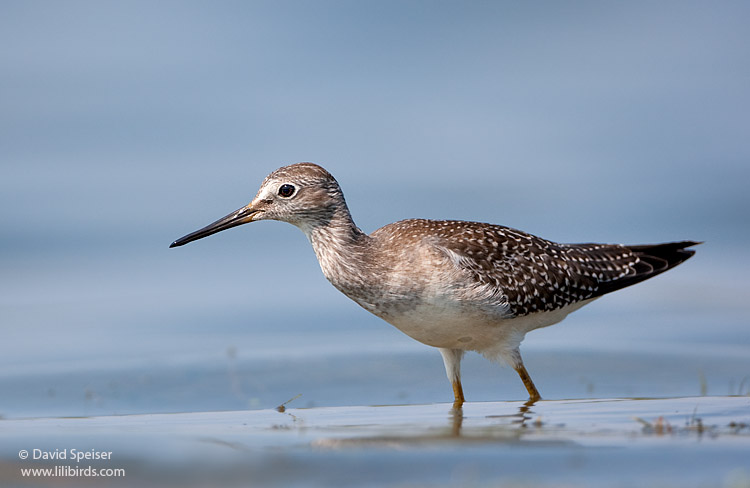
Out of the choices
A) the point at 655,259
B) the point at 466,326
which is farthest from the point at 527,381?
the point at 655,259

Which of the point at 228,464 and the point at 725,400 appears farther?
the point at 725,400

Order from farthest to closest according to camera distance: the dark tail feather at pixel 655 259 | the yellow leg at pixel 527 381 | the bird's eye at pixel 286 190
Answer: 1. the dark tail feather at pixel 655 259
2. the yellow leg at pixel 527 381
3. the bird's eye at pixel 286 190

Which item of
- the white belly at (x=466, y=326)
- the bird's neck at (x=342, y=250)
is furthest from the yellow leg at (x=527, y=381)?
the bird's neck at (x=342, y=250)

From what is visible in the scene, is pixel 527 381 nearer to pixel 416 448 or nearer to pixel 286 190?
pixel 286 190

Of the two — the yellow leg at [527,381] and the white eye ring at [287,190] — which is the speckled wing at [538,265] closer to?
the yellow leg at [527,381]

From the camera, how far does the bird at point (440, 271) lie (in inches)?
419

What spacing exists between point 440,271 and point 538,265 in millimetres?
1569

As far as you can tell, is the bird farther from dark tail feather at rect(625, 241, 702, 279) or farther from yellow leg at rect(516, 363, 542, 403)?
dark tail feather at rect(625, 241, 702, 279)

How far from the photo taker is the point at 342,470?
7215 mm

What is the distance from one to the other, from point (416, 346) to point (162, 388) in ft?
12.2

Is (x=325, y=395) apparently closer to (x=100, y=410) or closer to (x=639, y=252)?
(x=100, y=410)

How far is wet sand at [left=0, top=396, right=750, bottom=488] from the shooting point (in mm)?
7004

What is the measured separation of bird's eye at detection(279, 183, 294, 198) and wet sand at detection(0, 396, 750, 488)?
2266 mm

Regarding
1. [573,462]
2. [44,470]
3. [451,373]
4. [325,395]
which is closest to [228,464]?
→ [44,470]
